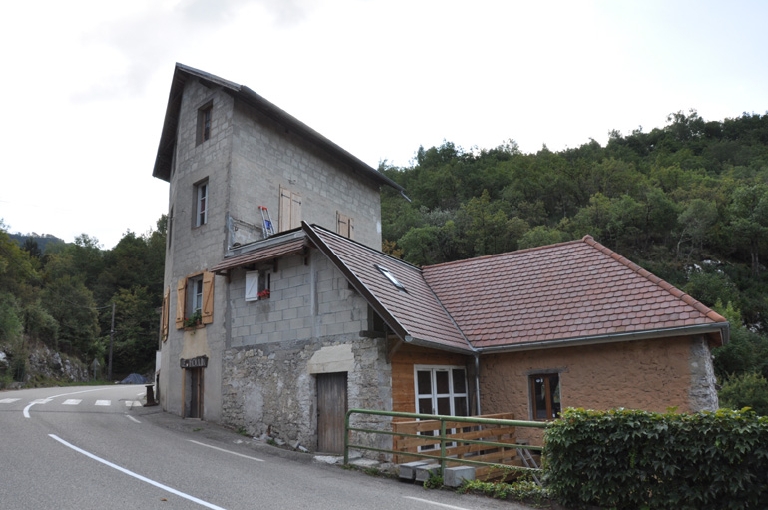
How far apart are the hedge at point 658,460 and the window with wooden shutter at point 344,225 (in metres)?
15.7

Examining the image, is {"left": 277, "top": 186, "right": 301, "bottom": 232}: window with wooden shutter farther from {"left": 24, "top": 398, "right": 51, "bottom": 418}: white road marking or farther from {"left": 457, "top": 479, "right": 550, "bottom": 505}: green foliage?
{"left": 457, "top": 479, "right": 550, "bottom": 505}: green foliage

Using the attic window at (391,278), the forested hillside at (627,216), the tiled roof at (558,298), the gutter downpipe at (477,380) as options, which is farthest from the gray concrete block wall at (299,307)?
the forested hillside at (627,216)

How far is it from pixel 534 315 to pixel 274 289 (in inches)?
265

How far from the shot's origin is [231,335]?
1647cm

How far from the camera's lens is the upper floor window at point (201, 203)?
19.6 m

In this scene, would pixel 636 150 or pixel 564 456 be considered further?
pixel 636 150

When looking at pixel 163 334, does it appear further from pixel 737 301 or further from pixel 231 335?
pixel 737 301

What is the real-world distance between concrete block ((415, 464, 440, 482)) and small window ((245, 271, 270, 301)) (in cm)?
732

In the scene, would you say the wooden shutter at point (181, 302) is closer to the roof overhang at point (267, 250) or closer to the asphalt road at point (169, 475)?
the roof overhang at point (267, 250)

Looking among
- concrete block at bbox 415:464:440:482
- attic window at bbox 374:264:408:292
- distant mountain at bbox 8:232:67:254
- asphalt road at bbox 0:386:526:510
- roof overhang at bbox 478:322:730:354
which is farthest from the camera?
distant mountain at bbox 8:232:67:254

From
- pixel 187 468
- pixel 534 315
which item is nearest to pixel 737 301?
pixel 534 315

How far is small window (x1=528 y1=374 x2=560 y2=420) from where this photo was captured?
523 inches

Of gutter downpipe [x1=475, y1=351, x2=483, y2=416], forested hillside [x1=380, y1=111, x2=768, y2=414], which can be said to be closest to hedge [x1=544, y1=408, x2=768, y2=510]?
gutter downpipe [x1=475, y1=351, x2=483, y2=416]

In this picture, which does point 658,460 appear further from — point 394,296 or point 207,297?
point 207,297
